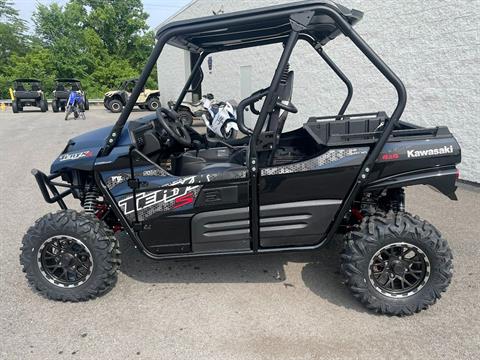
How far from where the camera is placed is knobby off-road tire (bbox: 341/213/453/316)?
2686 millimetres

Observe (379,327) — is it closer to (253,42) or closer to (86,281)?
(86,281)

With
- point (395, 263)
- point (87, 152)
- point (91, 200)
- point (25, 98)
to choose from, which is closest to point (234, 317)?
point (395, 263)

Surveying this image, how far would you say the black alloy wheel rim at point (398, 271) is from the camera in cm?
274

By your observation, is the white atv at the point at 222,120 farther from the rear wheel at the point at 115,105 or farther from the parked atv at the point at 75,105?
the rear wheel at the point at 115,105

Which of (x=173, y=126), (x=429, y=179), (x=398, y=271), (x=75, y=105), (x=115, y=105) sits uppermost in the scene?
(x=173, y=126)

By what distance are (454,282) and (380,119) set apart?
1491mm

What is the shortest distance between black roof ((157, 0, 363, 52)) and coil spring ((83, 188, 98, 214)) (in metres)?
1.39

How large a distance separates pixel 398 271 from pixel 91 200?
8.16ft

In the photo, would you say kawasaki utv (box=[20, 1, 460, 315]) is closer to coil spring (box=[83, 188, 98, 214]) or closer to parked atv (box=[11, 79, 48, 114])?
coil spring (box=[83, 188, 98, 214])

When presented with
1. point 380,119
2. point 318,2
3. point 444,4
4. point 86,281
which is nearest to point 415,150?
point 380,119

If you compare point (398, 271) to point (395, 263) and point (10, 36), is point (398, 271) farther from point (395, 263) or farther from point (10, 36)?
point (10, 36)

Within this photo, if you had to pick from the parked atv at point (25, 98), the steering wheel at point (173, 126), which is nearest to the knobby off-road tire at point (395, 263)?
the steering wheel at point (173, 126)

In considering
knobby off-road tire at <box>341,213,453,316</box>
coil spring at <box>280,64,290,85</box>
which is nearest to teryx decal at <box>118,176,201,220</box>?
coil spring at <box>280,64,290,85</box>

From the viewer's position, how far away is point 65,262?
9.67 ft
